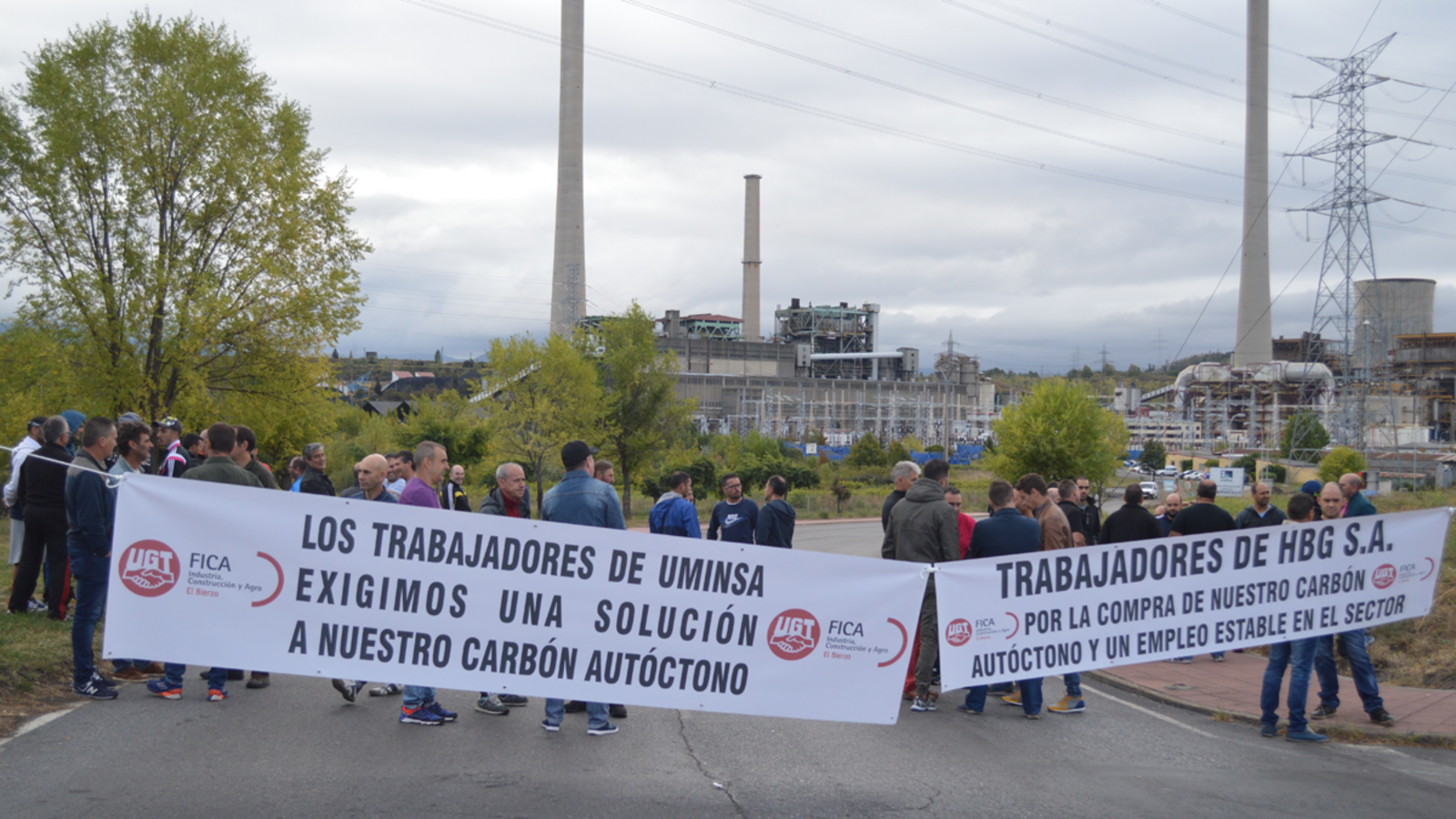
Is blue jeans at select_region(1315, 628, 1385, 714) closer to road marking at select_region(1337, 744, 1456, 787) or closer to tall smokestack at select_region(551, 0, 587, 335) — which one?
road marking at select_region(1337, 744, 1456, 787)

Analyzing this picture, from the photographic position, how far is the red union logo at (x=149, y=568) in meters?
5.54

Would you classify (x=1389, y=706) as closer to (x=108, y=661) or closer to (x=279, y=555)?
(x=279, y=555)

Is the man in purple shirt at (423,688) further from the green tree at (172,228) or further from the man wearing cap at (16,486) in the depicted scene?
the green tree at (172,228)

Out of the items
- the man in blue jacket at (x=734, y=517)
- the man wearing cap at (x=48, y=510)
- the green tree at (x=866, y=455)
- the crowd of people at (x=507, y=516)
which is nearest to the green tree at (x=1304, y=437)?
the green tree at (x=866, y=455)

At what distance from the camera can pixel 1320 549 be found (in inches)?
306

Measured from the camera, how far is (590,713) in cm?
650

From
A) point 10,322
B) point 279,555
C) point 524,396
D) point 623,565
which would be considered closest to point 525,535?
point 623,565

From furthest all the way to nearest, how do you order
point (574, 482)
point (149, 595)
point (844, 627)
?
point (574, 482) < point (844, 627) < point (149, 595)

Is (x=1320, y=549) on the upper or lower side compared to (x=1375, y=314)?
lower

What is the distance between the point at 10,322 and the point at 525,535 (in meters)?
19.4

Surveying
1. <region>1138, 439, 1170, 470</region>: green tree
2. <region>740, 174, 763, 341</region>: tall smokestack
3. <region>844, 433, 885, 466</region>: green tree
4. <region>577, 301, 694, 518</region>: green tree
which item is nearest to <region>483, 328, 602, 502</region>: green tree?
<region>577, 301, 694, 518</region>: green tree

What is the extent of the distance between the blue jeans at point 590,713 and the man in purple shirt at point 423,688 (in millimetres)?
746

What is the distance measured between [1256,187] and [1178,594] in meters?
84.9

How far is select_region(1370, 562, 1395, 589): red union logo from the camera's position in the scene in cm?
795
